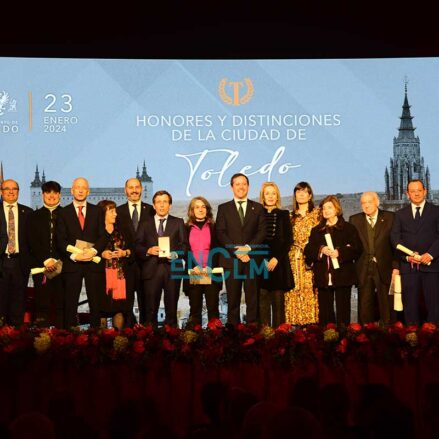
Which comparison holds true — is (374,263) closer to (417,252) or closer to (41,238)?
(417,252)

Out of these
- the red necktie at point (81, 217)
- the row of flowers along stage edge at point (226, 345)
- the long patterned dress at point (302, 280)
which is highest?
the red necktie at point (81, 217)

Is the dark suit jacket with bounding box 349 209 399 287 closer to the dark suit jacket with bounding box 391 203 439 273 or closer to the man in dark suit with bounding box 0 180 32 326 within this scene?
the dark suit jacket with bounding box 391 203 439 273

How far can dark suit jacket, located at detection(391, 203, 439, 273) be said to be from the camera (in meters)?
6.89

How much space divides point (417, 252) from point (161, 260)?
2.05 metres

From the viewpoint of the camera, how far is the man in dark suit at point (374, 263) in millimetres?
7008

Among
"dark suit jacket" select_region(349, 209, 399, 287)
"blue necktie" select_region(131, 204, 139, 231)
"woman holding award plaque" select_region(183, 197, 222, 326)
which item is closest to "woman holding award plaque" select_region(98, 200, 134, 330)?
"blue necktie" select_region(131, 204, 139, 231)

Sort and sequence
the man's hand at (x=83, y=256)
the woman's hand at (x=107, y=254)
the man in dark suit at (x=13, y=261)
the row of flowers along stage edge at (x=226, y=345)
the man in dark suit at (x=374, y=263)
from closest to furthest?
1. the row of flowers along stage edge at (x=226, y=345)
2. the man's hand at (x=83, y=256)
3. the woman's hand at (x=107, y=254)
4. the man in dark suit at (x=13, y=261)
5. the man in dark suit at (x=374, y=263)

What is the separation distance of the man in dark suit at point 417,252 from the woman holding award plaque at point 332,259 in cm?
42

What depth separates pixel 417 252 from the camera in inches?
271

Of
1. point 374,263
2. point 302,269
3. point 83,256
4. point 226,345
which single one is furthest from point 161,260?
point 226,345

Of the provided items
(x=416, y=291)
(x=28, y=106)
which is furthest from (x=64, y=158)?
(x=416, y=291)

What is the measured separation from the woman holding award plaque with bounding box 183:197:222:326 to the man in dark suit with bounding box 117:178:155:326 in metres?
0.38

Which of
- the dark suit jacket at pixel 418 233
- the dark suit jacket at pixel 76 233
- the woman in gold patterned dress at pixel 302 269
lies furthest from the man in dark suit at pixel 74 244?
the dark suit jacket at pixel 418 233

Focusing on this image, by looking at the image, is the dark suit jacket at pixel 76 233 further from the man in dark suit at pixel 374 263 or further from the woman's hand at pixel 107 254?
the man in dark suit at pixel 374 263
